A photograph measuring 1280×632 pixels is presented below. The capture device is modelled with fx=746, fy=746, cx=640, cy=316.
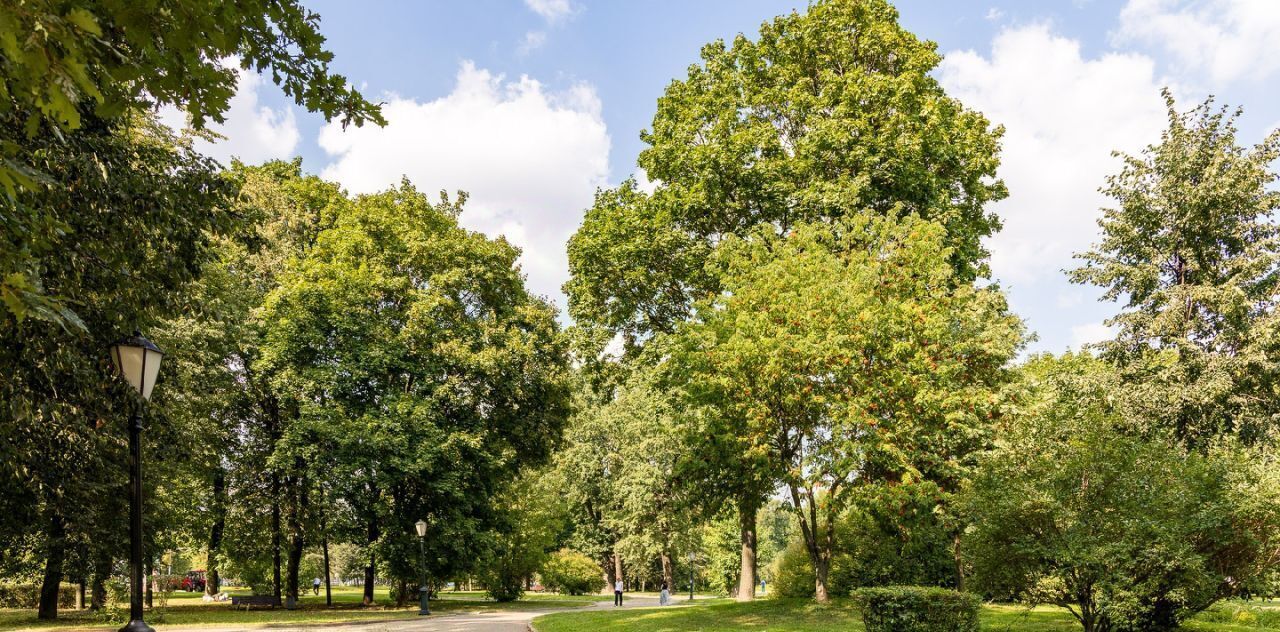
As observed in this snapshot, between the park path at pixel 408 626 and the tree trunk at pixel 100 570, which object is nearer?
the tree trunk at pixel 100 570

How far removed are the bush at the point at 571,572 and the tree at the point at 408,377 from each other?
61.2ft

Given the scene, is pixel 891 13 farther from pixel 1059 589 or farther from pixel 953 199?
pixel 1059 589

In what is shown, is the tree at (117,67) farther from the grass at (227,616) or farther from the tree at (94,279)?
the grass at (227,616)

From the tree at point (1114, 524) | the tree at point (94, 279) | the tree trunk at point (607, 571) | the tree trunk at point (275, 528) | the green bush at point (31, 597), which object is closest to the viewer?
the tree at point (94, 279)

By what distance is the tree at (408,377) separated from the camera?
25.8m

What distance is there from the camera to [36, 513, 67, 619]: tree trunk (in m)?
17.3

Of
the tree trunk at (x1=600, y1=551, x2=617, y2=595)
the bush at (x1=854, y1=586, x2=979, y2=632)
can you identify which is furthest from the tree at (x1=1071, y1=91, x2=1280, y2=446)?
the tree trunk at (x1=600, y1=551, x2=617, y2=595)

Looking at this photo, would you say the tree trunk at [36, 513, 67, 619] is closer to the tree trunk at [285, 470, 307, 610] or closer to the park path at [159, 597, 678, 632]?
the park path at [159, 597, 678, 632]

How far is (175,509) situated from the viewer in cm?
2497

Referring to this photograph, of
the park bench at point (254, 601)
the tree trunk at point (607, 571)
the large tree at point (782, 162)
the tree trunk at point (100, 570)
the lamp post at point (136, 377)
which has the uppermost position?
the large tree at point (782, 162)

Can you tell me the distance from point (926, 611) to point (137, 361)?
11.4 meters

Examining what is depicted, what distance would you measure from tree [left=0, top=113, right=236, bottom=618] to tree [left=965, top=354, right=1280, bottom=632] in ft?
41.3

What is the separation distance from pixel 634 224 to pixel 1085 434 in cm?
1479

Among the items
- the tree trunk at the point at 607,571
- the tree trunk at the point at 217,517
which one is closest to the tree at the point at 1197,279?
the tree trunk at the point at 217,517
